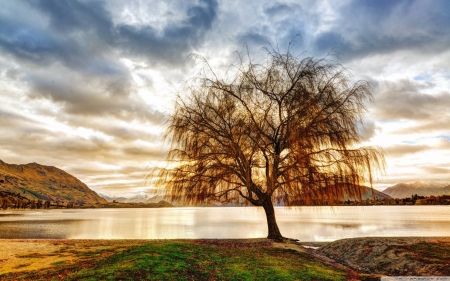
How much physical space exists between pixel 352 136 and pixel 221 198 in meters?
10.7

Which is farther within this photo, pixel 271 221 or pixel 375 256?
pixel 271 221

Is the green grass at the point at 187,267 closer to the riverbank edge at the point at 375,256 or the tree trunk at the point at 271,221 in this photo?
the riverbank edge at the point at 375,256

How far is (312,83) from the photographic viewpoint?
22.4 m

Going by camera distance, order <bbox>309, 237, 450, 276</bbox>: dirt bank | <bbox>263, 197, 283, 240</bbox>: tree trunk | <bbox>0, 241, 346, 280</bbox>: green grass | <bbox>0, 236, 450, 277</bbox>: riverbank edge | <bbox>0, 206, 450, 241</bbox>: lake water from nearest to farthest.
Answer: <bbox>0, 241, 346, 280</bbox>: green grass < <bbox>309, 237, 450, 276</bbox>: dirt bank < <bbox>0, 236, 450, 277</bbox>: riverbank edge < <bbox>263, 197, 283, 240</bbox>: tree trunk < <bbox>0, 206, 450, 241</bbox>: lake water

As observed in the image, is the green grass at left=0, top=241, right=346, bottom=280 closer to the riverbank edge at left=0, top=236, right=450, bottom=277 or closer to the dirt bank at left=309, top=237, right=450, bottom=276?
the riverbank edge at left=0, top=236, right=450, bottom=277

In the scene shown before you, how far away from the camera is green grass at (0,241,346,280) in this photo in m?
12.5

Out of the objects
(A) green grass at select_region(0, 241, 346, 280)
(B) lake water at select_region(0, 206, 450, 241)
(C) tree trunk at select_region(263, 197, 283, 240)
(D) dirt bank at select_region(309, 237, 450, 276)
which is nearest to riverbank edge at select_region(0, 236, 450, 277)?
(D) dirt bank at select_region(309, 237, 450, 276)

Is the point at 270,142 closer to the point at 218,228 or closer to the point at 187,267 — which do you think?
the point at 187,267

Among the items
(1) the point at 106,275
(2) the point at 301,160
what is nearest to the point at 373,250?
(2) the point at 301,160

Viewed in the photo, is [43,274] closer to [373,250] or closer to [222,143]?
[222,143]

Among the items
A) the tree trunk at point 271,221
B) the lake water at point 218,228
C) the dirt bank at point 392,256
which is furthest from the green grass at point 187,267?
the lake water at point 218,228

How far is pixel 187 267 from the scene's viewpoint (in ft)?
45.5

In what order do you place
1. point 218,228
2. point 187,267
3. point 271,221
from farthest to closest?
point 218,228 → point 271,221 → point 187,267

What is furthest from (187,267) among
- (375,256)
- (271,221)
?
(375,256)
